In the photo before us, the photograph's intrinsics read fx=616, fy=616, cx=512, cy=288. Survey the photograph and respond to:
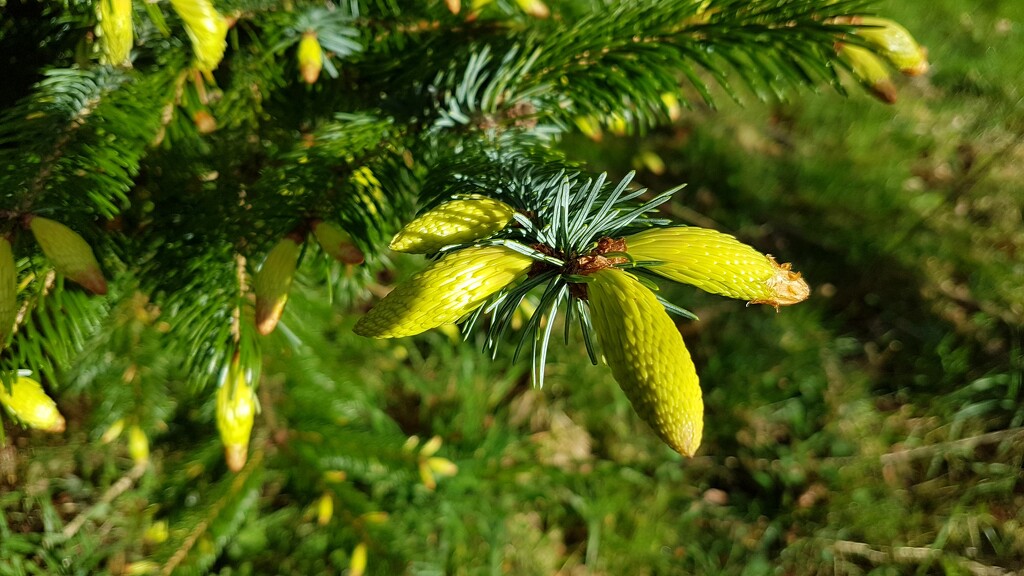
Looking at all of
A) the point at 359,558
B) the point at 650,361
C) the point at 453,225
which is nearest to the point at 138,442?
the point at 359,558

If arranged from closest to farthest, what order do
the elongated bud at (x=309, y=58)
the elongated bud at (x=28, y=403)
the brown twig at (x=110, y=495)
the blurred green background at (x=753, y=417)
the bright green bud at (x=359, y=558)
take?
the elongated bud at (x=28, y=403) < the elongated bud at (x=309, y=58) < the bright green bud at (x=359, y=558) < the brown twig at (x=110, y=495) < the blurred green background at (x=753, y=417)

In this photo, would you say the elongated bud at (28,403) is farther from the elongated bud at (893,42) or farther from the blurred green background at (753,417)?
the elongated bud at (893,42)

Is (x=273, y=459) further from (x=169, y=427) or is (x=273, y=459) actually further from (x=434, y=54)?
(x=434, y=54)

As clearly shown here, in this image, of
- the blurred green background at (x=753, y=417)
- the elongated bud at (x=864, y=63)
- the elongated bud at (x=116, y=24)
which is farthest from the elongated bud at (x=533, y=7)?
the blurred green background at (x=753, y=417)

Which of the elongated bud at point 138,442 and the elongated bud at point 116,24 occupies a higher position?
the elongated bud at point 116,24

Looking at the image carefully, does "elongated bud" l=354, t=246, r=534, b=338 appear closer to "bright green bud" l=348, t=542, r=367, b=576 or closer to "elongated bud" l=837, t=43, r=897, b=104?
"elongated bud" l=837, t=43, r=897, b=104

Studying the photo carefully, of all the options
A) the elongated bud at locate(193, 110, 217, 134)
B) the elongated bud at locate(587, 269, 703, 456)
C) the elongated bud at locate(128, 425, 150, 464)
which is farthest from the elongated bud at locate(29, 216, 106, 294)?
the elongated bud at locate(128, 425, 150, 464)

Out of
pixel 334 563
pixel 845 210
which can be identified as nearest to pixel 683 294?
pixel 845 210

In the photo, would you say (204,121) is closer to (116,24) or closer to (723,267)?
(116,24)
